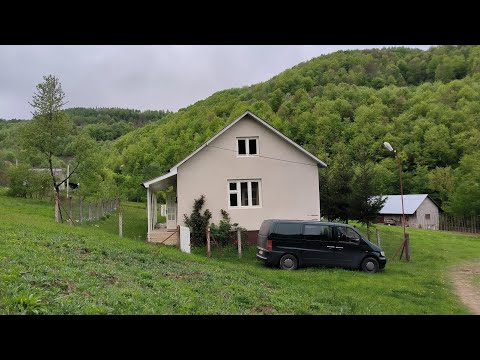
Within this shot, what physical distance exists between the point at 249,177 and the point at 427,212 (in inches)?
1589

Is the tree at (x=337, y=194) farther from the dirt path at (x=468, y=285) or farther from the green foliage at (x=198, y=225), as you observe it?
the green foliage at (x=198, y=225)

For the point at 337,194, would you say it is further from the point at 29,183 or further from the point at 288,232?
the point at 29,183

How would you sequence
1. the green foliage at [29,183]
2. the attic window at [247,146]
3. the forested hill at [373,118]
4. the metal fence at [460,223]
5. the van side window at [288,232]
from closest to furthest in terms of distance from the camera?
Answer: 1. the van side window at [288,232]
2. the attic window at [247,146]
3. the green foliage at [29,183]
4. the metal fence at [460,223]
5. the forested hill at [373,118]

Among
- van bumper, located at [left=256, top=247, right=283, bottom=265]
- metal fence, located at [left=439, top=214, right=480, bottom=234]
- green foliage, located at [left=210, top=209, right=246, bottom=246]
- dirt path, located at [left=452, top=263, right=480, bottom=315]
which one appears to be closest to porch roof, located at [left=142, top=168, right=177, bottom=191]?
green foliage, located at [left=210, top=209, right=246, bottom=246]

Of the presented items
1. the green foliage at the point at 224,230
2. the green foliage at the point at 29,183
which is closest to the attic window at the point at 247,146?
the green foliage at the point at 224,230

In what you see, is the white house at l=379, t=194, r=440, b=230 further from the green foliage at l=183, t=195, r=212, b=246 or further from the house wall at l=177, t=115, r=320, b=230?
the green foliage at l=183, t=195, r=212, b=246

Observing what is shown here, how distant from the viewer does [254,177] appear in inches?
869

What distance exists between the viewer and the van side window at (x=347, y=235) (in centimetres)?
1644

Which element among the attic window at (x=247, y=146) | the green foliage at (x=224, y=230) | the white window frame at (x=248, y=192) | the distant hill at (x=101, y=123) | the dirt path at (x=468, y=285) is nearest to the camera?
the dirt path at (x=468, y=285)

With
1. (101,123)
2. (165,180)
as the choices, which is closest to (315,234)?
(165,180)

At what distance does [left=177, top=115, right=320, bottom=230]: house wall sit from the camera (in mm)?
21719
